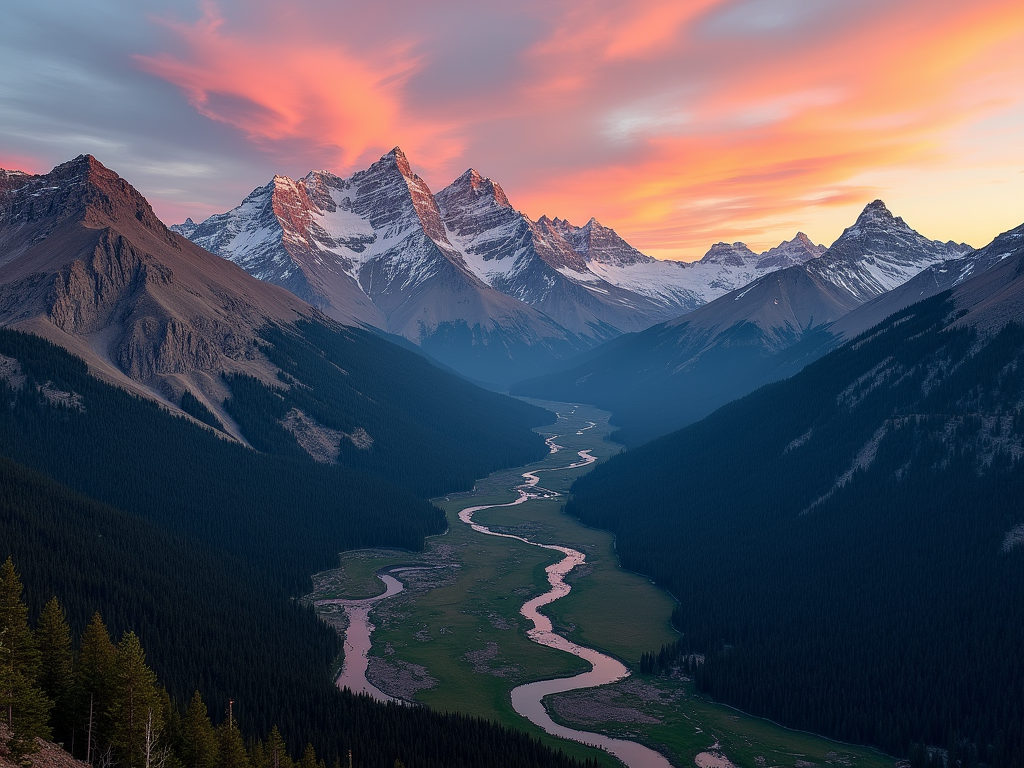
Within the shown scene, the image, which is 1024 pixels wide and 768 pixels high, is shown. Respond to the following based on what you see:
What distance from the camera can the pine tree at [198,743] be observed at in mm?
86562

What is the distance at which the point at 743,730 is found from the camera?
135 meters

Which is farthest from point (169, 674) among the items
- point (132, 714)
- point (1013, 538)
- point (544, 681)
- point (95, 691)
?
→ point (1013, 538)

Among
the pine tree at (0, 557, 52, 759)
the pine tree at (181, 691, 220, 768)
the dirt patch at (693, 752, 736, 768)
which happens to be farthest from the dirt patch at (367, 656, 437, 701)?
the pine tree at (0, 557, 52, 759)

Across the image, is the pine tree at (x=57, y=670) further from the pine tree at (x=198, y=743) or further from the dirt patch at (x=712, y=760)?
the dirt patch at (x=712, y=760)

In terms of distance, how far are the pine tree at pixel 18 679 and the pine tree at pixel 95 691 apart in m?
3.35

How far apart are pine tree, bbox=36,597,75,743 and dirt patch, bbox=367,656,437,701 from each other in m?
67.8

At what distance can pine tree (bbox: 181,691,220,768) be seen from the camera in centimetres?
8656

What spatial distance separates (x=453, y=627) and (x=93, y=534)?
76505 mm

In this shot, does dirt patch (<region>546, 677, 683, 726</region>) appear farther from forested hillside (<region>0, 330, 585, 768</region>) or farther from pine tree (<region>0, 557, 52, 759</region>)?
pine tree (<region>0, 557, 52, 759</region>)

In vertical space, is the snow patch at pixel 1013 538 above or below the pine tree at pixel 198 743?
above

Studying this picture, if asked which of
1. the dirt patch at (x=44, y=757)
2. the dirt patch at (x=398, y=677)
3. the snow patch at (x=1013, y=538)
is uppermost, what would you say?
the snow patch at (x=1013, y=538)

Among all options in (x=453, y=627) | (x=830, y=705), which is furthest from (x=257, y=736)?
(x=830, y=705)

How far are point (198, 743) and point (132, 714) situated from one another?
359 inches

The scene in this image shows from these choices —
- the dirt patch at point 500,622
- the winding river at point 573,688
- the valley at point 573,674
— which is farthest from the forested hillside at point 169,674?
the dirt patch at point 500,622
